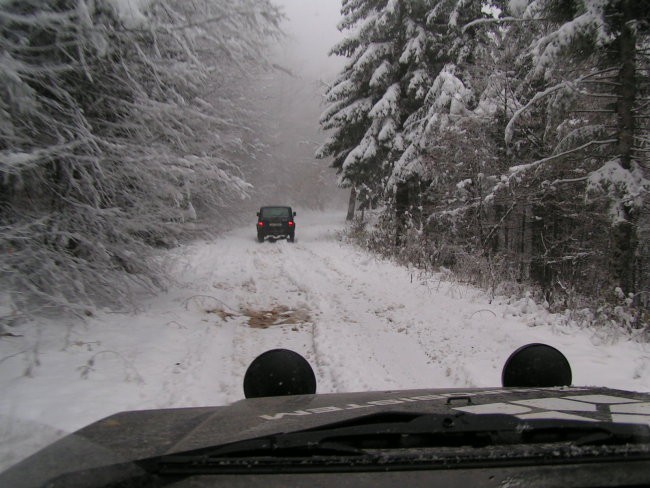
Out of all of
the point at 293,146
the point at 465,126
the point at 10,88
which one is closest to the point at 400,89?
the point at 465,126

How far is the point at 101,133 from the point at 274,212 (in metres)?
17.4

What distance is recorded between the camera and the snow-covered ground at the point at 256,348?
4.41 m

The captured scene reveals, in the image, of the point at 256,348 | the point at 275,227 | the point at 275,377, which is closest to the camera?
Answer: the point at 275,377

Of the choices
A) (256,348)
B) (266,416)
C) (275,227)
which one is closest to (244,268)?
(256,348)

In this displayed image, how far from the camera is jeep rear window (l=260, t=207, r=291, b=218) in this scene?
24.1 metres

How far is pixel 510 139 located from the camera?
30.6ft

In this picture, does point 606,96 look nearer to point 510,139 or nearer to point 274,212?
point 510,139

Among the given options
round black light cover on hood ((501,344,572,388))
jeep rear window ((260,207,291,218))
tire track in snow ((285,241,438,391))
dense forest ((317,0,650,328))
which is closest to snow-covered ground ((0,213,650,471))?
tire track in snow ((285,241,438,391))

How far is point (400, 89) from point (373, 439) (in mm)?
16677

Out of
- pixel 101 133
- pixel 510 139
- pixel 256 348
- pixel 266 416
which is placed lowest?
pixel 256 348

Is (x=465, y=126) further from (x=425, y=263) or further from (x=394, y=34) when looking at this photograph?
(x=394, y=34)

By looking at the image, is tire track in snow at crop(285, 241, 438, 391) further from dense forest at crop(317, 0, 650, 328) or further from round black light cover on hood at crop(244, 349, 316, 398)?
dense forest at crop(317, 0, 650, 328)

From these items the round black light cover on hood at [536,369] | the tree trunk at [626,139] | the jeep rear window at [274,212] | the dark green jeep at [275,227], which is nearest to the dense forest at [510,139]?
the tree trunk at [626,139]

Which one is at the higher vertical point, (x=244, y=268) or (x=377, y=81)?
(x=377, y=81)
